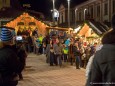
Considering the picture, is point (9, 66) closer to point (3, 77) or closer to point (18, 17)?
point (3, 77)

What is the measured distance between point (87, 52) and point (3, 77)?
526 inches

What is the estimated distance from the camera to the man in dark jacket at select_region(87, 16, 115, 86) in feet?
12.0

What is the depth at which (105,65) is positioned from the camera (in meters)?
3.66

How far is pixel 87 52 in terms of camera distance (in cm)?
1834

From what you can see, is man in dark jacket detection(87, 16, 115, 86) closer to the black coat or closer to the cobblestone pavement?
the black coat

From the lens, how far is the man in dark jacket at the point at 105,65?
12.0 feet

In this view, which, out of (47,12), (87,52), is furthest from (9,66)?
(47,12)

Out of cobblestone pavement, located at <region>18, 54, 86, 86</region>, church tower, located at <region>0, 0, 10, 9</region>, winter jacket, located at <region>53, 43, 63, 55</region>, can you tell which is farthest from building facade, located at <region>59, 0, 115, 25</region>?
cobblestone pavement, located at <region>18, 54, 86, 86</region>

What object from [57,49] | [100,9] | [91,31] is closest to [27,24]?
[91,31]

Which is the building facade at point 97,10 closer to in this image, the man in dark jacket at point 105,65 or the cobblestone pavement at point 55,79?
the cobblestone pavement at point 55,79

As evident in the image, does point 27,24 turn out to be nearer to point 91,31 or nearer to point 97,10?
point 91,31

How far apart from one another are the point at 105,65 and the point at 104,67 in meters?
0.02

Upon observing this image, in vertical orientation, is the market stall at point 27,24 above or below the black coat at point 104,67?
above

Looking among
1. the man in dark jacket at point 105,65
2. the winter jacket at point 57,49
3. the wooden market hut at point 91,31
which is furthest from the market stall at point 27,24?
the man in dark jacket at point 105,65
